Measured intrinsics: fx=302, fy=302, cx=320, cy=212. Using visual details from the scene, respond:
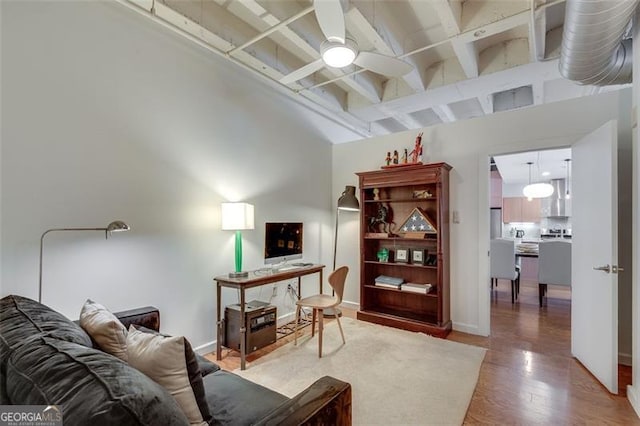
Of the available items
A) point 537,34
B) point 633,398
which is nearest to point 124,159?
point 537,34

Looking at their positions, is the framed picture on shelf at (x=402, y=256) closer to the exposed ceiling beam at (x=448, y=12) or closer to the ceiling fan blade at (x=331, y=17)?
the exposed ceiling beam at (x=448, y=12)

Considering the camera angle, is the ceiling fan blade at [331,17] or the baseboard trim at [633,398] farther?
the baseboard trim at [633,398]

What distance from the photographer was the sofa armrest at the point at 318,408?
3.38ft

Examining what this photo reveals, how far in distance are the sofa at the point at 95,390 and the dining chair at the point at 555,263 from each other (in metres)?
4.41

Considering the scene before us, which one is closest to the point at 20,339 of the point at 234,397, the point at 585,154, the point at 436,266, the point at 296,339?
the point at 234,397

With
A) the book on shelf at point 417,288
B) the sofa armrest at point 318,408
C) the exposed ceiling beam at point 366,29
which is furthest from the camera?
the book on shelf at point 417,288

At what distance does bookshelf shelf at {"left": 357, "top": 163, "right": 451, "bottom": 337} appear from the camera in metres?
3.50

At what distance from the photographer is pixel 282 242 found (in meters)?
3.61

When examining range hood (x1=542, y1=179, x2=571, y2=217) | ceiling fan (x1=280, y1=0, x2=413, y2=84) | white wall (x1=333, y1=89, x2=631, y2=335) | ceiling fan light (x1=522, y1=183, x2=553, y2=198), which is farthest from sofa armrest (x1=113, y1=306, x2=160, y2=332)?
range hood (x1=542, y1=179, x2=571, y2=217)

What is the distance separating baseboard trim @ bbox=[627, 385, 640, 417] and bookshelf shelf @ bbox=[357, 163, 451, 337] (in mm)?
1459

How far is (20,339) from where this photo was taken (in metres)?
1.06

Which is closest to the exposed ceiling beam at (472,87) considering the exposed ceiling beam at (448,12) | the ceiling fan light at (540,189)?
the exposed ceiling beam at (448,12)

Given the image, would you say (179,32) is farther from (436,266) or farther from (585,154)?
(585,154)

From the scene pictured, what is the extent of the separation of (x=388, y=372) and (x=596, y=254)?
1.97 meters
